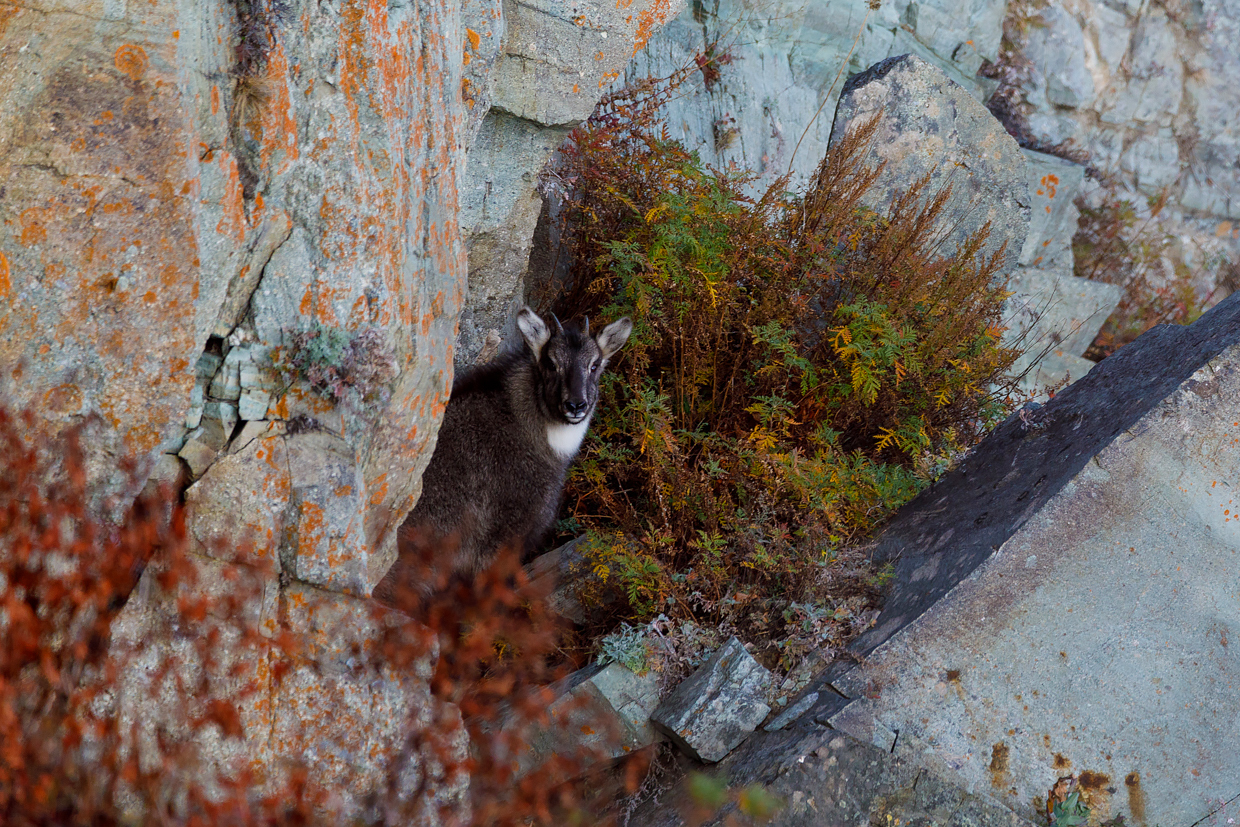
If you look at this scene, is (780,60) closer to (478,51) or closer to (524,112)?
(524,112)

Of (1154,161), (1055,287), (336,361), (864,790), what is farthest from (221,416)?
(1154,161)

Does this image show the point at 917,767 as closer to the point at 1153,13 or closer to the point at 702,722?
the point at 702,722

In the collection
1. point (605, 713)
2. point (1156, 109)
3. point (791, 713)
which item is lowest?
point (605, 713)

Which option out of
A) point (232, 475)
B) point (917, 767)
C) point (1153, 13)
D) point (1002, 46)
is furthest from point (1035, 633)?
point (1153, 13)

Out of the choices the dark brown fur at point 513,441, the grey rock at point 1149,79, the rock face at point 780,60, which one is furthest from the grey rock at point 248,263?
the grey rock at point 1149,79

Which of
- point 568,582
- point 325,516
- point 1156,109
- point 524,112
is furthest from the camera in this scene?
point 1156,109

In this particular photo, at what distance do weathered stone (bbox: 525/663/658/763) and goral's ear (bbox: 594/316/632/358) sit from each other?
2.18 meters

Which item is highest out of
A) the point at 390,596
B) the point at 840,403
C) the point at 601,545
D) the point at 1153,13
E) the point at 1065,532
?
the point at 1153,13

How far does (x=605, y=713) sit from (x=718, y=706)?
0.58 m

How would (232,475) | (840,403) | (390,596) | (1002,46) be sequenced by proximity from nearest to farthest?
(232,475) < (390,596) < (840,403) < (1002,46)

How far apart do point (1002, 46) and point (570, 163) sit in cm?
829

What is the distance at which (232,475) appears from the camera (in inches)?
153

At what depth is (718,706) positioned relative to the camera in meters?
4.77

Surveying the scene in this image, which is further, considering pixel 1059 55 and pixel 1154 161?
pixel 1154 161
